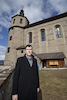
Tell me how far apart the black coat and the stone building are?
1094 centimetres

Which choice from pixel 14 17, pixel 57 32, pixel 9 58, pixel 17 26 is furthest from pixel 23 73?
pixel 14 17

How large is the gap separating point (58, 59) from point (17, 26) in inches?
686

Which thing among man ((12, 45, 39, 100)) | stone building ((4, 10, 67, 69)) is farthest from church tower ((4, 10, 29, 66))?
man ((12, 45, 39, 100))

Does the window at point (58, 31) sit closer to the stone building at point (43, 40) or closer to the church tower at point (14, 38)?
the stone building at point (43, 40)

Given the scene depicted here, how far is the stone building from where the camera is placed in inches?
498

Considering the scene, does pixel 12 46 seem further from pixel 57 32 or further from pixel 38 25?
pixel 57 32

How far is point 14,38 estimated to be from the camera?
16672mm

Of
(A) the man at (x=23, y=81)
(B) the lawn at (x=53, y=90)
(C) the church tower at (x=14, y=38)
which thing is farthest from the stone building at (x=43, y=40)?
(A) the man at (x=23, y=81)

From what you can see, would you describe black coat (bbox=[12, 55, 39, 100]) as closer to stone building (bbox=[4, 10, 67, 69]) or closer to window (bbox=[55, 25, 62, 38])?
stone building (bbox=[4, 10, 67, 69])

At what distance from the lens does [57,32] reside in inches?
616

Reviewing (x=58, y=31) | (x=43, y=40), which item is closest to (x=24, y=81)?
(x=43, y=40)

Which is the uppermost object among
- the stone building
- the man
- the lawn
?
the stone building

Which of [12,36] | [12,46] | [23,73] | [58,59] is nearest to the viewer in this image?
[23,73]

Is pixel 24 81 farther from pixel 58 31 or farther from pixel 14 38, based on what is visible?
pixel 58 31
